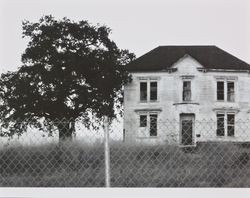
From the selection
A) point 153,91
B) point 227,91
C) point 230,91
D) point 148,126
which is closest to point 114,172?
point 148,126

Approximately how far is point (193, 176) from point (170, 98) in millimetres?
15279

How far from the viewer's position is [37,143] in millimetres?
5547

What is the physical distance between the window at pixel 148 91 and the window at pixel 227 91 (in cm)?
317

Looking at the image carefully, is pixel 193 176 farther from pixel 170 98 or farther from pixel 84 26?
pixel 170 98

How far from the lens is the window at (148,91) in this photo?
22.3m

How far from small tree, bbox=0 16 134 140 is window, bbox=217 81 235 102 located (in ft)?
16.8

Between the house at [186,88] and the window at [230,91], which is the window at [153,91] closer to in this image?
the house at [186,88]

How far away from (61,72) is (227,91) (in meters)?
8.36

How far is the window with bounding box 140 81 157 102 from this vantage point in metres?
22.3

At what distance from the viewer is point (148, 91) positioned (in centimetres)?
2227

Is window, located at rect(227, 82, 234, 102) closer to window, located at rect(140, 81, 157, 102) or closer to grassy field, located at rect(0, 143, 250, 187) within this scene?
window, located at rect(140, 81, 157, 102)

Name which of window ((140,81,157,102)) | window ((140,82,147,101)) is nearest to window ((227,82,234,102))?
window ((140,81,157,102))

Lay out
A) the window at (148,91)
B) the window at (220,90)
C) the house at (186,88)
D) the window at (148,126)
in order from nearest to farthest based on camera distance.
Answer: the window at (148,126) < the house at (186,88) < the window at (220,90) < the window at (148,91)

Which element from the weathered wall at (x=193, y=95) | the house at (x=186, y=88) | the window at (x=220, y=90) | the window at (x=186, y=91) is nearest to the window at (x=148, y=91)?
the house at (x=186, y=88)
